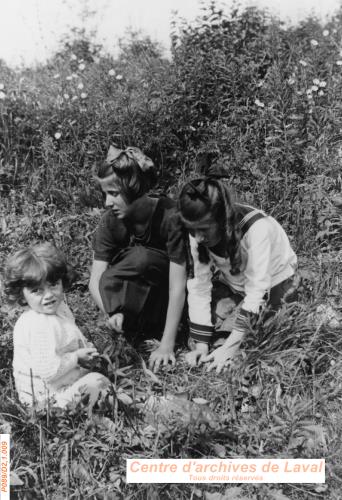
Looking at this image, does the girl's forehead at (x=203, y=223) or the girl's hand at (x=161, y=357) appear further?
the girl's hand at (x=161, y=357)

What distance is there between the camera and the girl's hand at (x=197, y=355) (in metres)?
2.84

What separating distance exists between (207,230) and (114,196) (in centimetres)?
55

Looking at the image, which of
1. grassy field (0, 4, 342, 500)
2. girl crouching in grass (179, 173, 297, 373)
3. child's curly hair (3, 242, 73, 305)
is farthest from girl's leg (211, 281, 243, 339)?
child's curly hair (3, 242, 73, 305)

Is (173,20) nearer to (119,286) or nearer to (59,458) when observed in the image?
(119,286)

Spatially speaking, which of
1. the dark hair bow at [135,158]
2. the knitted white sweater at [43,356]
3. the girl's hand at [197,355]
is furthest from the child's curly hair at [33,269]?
the girl's hand at [197,355]

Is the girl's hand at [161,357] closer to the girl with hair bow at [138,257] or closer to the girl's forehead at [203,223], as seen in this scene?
the girl with hair bow at [138,257]

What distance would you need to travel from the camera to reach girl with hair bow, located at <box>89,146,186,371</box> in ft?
9.37

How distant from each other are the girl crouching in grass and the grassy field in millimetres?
112

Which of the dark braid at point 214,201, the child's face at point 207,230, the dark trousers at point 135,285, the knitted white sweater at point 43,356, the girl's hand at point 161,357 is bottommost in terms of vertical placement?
the girl's hand at point 161,357

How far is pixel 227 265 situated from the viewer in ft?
9.38

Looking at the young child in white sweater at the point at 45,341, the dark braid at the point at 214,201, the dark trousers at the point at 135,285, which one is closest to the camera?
the young child in white sweater at the point at 45,341

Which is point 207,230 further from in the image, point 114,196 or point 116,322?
Result: point 116,322

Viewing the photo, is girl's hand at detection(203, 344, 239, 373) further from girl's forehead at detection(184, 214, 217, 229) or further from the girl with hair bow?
girl's forehead at detection(184, 214, 217, 229)

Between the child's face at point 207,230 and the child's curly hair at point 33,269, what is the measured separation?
57 cm
